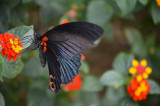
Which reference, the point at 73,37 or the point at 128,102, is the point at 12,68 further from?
the point at 128,102

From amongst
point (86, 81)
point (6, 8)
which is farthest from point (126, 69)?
point (6, 8)

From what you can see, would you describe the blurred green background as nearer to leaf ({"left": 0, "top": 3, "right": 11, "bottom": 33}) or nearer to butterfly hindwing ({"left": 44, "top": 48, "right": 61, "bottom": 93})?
leaf ({"left": 0, "top": 3, "right": 11, "bottom": 33})

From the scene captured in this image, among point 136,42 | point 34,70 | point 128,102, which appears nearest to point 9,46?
point 34,70

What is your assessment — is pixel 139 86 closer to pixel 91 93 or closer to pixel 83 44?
pixel 83 44

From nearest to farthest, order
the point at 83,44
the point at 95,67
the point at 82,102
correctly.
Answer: the point at 83,44 → the point at 82,102 → the point at 95,67

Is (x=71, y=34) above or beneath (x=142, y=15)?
above

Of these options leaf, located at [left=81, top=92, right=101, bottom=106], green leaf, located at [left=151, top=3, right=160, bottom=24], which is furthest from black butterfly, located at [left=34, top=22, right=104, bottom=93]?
leaf, located at [left=81, top=92, right=101, bottom=106]
